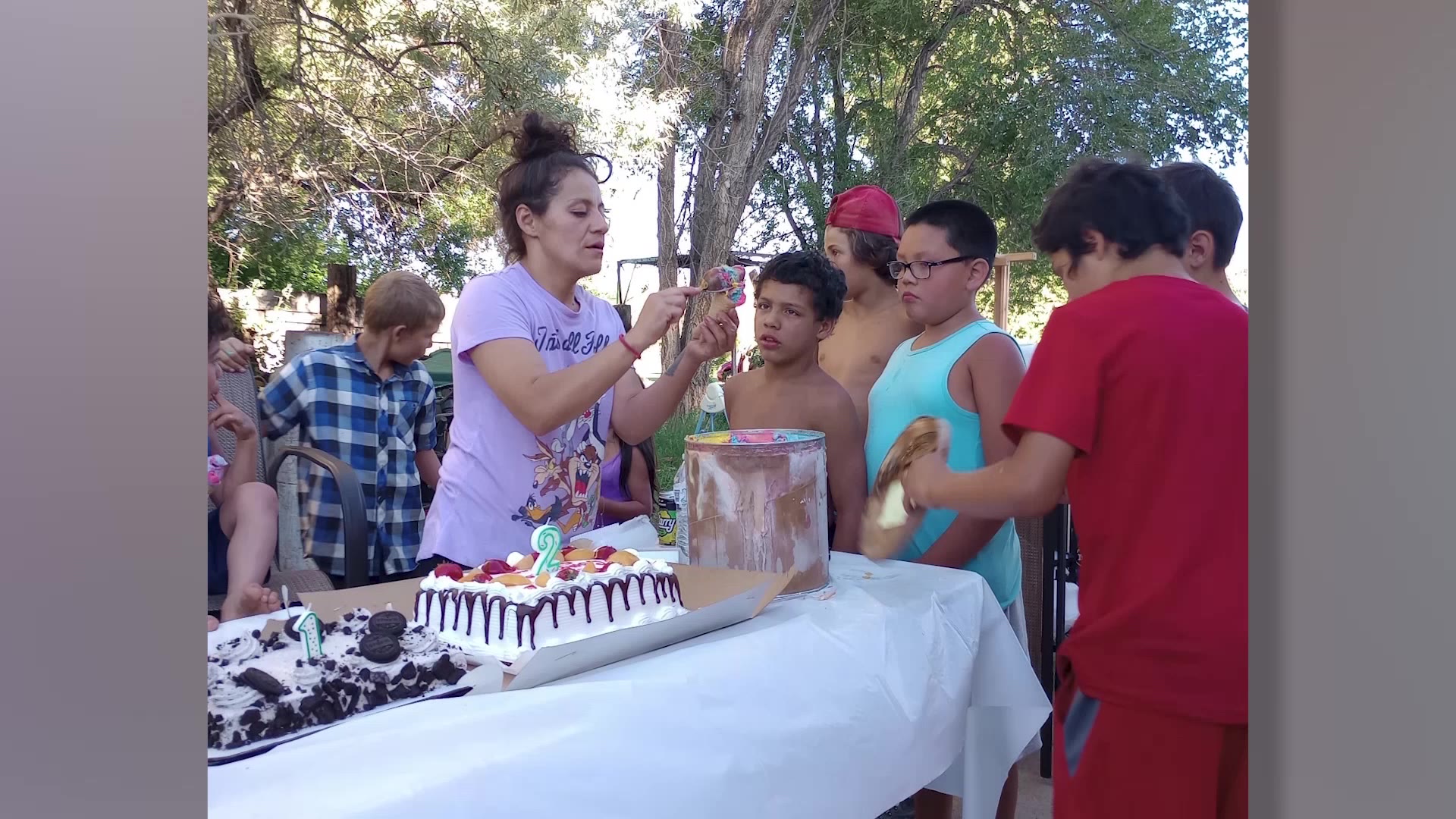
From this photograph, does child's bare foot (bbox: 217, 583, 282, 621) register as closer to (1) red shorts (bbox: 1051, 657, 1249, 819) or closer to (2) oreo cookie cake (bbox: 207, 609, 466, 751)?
(2) oreo cookie cake (bbox: 207, 609, 466, 751)

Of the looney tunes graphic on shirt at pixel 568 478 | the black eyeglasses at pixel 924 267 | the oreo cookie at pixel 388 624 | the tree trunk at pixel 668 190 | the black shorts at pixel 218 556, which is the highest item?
the tree trunk at pixel 668 190

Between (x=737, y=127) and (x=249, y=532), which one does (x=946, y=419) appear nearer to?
(x=249, y=532)

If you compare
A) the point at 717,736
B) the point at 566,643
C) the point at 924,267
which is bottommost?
the point at 717,736

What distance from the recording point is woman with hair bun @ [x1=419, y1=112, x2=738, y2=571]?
1749 mm

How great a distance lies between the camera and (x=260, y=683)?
3.13 ft

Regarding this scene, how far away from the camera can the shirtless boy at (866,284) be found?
2734mm

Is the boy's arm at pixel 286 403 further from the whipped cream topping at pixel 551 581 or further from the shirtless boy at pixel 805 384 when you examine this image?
the whipped cream topping at pixel 551 581

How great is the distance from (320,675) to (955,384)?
4.59 ft

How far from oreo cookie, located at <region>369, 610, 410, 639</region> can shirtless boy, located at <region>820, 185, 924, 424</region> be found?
5.72ft

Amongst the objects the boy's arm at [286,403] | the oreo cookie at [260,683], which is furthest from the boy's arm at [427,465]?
the oreo cookie at [260,683]

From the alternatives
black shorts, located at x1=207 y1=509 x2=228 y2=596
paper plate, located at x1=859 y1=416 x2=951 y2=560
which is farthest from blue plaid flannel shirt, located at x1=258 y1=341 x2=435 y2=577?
paper plate, located at x1=859 y1=416 x2=951 y2=560

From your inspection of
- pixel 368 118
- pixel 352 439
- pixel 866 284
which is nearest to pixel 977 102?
pixel 368 118

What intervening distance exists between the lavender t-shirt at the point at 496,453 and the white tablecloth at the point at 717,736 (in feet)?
2.03
